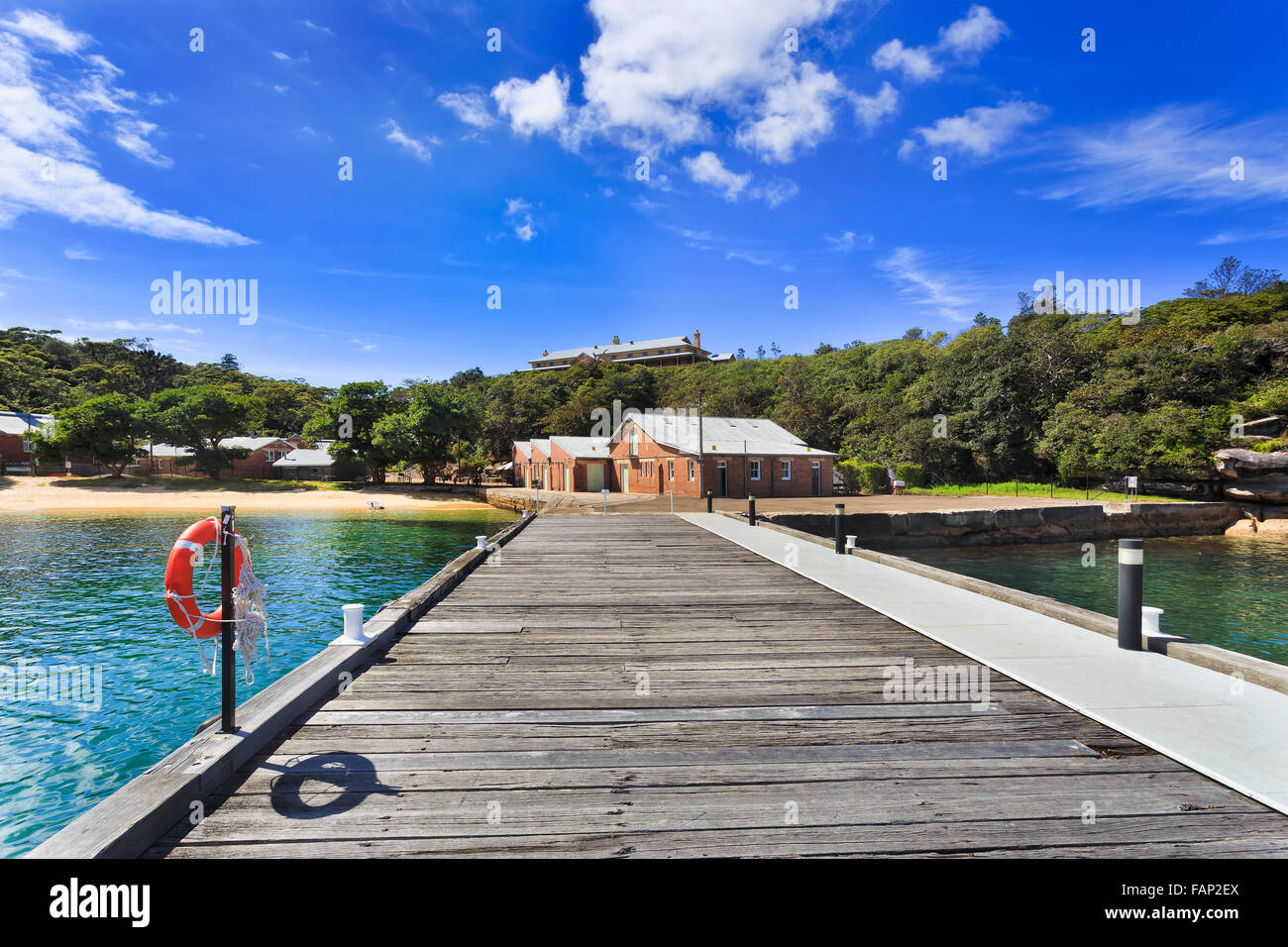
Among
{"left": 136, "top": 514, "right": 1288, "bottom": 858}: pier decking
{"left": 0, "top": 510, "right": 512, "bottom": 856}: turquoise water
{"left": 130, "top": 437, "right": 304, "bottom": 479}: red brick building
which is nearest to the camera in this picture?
{"left": 136, "top": 514, "right": 1288, "bottom": 858}: pier decking

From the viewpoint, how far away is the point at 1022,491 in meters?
37.8

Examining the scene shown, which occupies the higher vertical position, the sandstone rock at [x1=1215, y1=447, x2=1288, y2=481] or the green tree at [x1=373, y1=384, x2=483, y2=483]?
the green tree at [x1=373, y1=384, x2=483, y2=483]

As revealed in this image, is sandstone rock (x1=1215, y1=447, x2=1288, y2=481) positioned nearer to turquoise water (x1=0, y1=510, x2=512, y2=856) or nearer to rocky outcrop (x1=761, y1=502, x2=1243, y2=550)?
rocky outcrop (x1=761, y1=502, x2=1243, y2=550)

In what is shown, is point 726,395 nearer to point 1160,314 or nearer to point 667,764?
point 1160,314

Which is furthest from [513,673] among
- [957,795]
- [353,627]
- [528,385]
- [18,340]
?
[18,340]

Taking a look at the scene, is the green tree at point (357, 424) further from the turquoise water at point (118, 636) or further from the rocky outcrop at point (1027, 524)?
the rocky outcrop at point (1027, 524)

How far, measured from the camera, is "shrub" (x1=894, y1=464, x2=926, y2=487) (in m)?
42.6

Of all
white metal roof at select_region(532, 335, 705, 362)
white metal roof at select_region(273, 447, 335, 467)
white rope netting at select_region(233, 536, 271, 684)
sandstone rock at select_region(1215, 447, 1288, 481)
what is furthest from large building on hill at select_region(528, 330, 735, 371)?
white rope netting at select_region(233, 536, 271, 684)

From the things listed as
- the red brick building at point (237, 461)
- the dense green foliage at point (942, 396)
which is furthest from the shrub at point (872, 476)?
the red brick building at point (237, 461)

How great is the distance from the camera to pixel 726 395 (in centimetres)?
6394

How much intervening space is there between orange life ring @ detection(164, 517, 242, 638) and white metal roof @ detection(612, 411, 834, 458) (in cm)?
3204

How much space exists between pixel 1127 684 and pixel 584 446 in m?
41.8

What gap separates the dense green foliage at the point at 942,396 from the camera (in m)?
35.8
